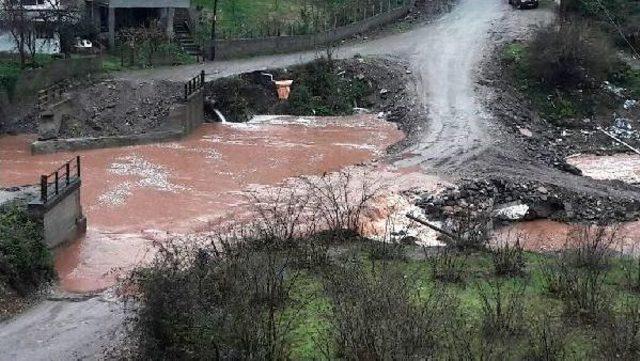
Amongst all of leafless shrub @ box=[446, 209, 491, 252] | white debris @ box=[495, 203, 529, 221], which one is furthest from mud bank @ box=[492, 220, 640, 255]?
leafless shrub @ box=[446, 209, 491, 252]

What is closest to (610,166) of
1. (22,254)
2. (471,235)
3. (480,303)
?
(471,235)

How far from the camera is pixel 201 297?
42.0ft

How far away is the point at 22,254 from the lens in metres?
17.2

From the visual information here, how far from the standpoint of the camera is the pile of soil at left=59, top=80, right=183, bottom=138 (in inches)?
1182

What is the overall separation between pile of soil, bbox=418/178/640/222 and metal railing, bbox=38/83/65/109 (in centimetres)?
1478

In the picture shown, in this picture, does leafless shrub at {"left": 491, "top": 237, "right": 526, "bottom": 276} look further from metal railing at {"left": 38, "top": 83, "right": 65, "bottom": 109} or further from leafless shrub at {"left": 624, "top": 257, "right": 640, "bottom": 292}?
metal railing at {"left": 38, "top": 83, "right": 65, "bottom": 109}

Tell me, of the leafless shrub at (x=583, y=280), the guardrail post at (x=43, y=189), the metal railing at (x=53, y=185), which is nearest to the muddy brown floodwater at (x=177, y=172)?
the metal railing at (x=53, y=185)

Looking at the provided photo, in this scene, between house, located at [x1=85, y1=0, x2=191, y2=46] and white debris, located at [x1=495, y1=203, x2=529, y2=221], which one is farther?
house, located at [x1=85, y1=0, x2=191, y2=46]

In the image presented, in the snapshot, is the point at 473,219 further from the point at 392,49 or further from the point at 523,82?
the point at 392,49

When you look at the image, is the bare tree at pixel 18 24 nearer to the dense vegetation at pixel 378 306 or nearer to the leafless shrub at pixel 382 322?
the dense vegetation at pixel 378 306

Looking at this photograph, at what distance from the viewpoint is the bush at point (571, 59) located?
112 ft

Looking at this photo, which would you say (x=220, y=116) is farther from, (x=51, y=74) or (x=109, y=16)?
(x=109, y=16)

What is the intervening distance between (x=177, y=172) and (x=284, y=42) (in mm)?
13186

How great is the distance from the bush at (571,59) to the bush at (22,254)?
22.6 m
